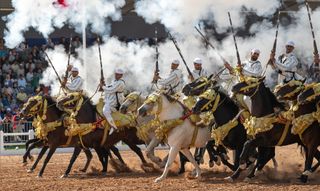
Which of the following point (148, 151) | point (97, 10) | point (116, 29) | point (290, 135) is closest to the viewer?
point (290, 135)

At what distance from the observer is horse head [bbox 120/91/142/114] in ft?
63.0

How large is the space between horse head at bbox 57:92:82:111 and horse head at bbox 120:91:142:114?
136 cm

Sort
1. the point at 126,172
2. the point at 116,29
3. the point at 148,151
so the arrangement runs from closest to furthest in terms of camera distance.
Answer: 1. the point at 148,151
2. the point at 126,172
3. the point at 116,29

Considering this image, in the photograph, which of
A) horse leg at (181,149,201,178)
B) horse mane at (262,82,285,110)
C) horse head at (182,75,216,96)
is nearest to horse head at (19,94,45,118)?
horse head at (182,75,216,96)

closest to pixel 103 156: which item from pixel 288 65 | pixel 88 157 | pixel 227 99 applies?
pixel 88 157

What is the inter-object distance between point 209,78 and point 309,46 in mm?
5115

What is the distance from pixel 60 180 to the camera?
60.4ft

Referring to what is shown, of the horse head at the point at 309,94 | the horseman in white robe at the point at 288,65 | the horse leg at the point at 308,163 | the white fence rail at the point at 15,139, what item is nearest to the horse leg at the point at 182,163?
the horseman in white robe at the point at 288,65

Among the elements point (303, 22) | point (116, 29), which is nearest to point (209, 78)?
point (303, 22)

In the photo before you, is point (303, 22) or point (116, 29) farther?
point (116, 29)

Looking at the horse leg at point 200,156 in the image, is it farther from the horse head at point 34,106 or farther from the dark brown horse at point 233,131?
the horse head at point 34,106

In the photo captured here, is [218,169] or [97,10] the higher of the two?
[97,10]

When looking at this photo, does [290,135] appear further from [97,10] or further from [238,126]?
[97,10]

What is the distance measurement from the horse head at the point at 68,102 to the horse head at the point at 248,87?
532cm
